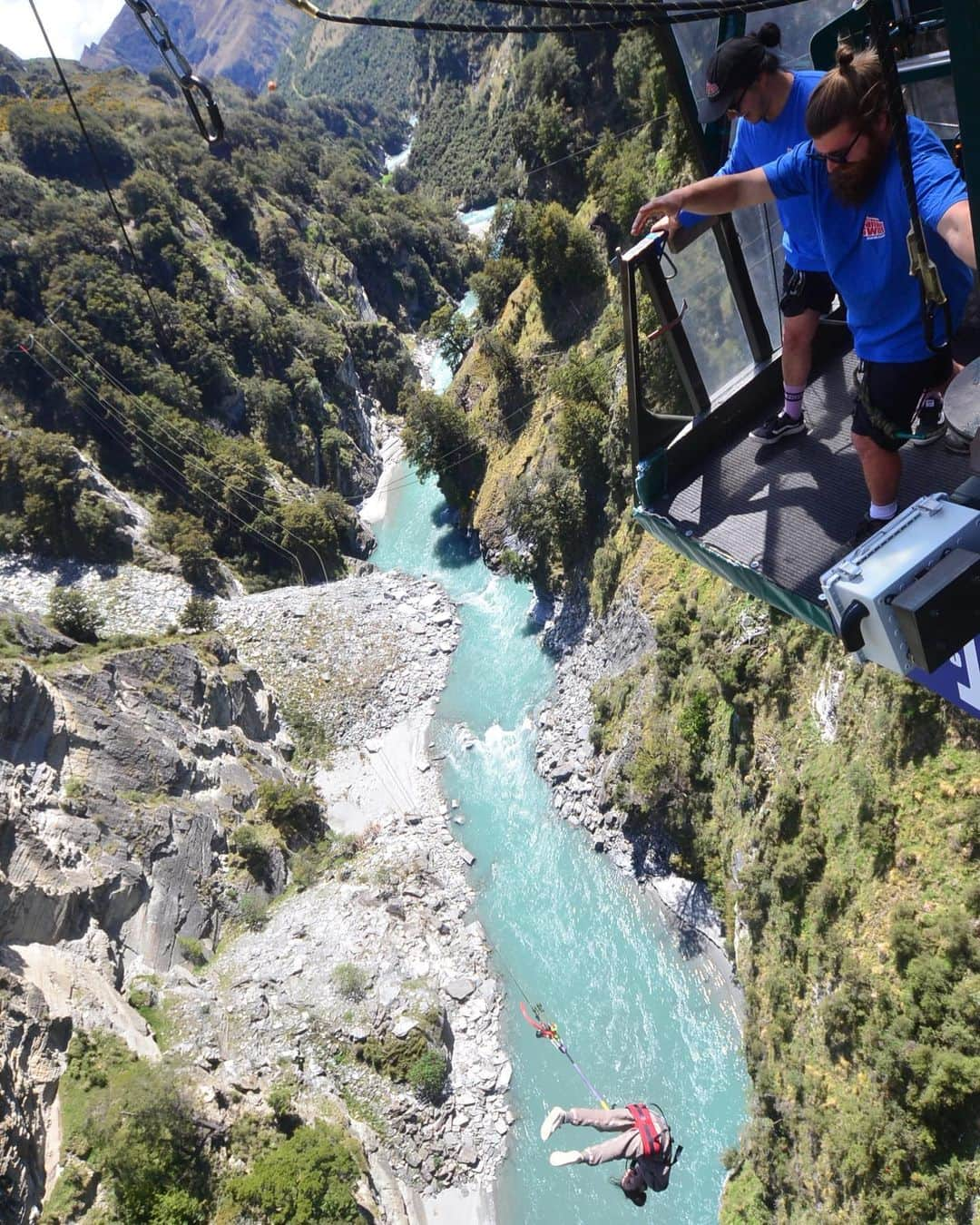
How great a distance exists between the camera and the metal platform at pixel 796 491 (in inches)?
206

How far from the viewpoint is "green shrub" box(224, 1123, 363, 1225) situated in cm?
1191

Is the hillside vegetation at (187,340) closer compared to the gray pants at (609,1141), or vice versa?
the gray pants at (609,1141)

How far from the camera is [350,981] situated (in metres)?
16.3

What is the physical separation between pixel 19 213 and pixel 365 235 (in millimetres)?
27262

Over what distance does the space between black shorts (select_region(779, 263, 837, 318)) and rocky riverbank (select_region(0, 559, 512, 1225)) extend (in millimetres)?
15196

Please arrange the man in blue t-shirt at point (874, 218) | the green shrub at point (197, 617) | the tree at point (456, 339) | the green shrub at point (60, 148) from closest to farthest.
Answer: the man in blue t-shirt at point (874, 218) < the green shrub at point (197, 617) < the tree at point (456, 339) < the green shrub at point (60, 148)

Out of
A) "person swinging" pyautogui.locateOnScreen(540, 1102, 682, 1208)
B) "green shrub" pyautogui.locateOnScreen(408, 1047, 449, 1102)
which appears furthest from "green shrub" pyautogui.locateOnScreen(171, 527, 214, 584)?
"person swinging" pyautogui.locateOnScreen(540, 1102, 682, 1208)

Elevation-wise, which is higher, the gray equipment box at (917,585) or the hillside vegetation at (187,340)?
the gray equipment box at (917,585)

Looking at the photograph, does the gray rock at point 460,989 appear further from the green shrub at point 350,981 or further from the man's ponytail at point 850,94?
the man's ponytail at point 850,94

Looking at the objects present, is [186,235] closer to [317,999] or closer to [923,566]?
[317,999]

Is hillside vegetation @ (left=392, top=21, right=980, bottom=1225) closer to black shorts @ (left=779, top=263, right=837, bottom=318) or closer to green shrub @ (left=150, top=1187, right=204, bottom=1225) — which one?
black shorts @ (left=779, top=263, right=837, bottom=318)

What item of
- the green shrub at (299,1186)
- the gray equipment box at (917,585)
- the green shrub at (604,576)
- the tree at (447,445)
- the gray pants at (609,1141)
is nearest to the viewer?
the gray equipment box at (917,585)

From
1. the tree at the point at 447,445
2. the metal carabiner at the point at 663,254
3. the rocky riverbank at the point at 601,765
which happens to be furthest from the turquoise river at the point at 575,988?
the metal carabiner at the point at 663,254

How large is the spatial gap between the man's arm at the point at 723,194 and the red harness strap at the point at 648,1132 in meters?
11.0
